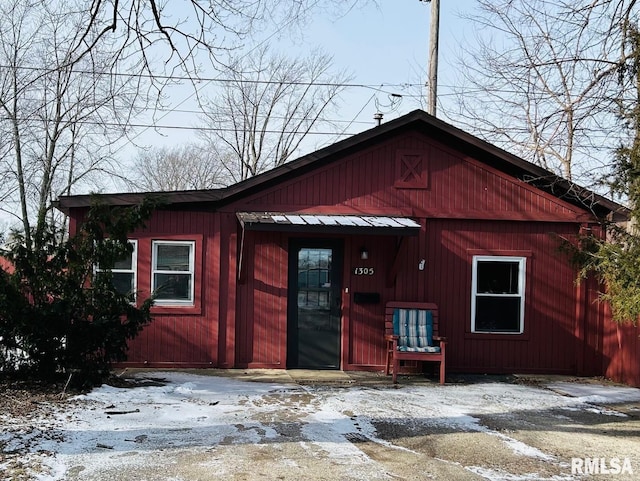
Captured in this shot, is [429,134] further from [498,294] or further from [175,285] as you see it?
[175,285]

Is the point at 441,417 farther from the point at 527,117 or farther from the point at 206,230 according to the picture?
the point at 527,117

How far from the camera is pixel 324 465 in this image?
17.9 ft

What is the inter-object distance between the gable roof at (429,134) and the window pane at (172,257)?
680 mm

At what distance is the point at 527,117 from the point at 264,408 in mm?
9140

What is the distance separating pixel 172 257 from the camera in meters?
10.4

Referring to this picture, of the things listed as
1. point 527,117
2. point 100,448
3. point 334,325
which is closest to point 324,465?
point 100,448

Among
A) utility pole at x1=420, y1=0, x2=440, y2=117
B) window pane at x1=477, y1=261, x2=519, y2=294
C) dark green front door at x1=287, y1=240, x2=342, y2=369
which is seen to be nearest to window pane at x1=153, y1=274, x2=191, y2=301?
dark green front door at x1=287, y1=240, x2=342, y2=369

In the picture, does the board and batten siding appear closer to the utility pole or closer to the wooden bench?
Answer: the wooden bench

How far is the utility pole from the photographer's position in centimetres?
1564

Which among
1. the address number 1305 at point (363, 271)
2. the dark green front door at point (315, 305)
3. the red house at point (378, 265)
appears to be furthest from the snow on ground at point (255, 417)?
the address number 1305 at point (363, 271)

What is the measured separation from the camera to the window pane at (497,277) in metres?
10.8

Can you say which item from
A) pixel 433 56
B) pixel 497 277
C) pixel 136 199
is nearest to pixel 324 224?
pixel 136 199
